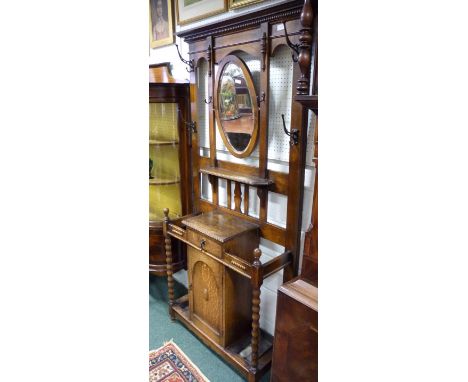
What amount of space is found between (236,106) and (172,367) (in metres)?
1.52

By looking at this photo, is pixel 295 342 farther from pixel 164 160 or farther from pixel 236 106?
pixel 164 160

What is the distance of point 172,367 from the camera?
1.71m

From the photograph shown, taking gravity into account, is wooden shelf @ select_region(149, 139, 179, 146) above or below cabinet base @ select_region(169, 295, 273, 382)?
above

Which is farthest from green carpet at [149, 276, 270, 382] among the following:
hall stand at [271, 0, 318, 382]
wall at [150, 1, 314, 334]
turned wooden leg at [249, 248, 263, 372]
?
hall stand at [271, 0, 318, 382]

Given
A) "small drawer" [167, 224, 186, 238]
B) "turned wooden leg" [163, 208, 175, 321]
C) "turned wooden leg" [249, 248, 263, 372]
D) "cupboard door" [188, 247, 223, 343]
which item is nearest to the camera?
"turned wooden leg" [249, 248, 263, 372]

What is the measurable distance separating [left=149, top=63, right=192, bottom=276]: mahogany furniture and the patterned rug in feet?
1.81

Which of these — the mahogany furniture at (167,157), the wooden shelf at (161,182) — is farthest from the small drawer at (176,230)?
the wooden shelf at (161,182)

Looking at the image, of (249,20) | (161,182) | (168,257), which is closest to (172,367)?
(168,257)

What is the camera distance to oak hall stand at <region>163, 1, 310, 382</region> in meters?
1.41

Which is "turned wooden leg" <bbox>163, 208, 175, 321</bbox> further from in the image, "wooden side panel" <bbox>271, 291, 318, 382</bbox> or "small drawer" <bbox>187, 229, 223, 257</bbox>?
"wooden side panel" <bbox>271, 291, 318, 382</bbox>

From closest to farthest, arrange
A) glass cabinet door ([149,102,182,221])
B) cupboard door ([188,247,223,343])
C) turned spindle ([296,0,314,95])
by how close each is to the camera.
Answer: turned spindle ([296,0,314,95]) < cupboard door ([188,247,223,343]) < glass cabinet door ([149,102,182,221])
